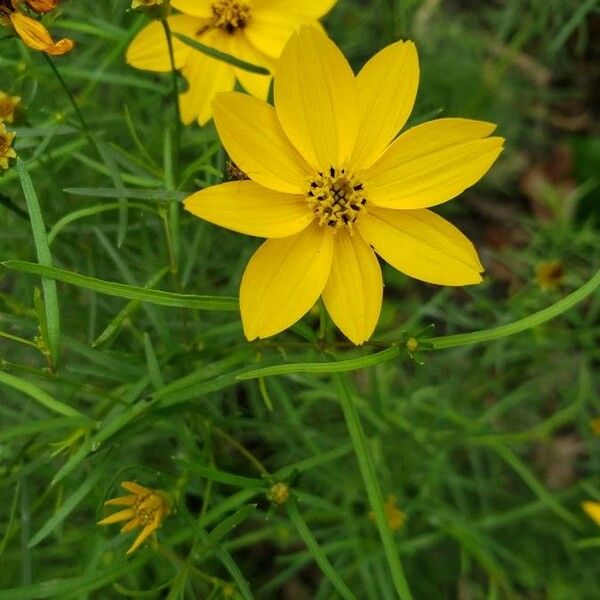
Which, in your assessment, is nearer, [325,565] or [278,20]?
[325,565]

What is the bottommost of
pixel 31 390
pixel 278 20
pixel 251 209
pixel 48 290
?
pixel 31 390

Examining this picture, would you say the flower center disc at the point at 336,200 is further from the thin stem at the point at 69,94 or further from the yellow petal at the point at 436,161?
the thin stem at the point at 69,94

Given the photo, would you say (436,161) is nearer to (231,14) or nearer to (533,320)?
(533,320)

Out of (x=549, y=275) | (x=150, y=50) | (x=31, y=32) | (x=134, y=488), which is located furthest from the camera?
(x=549, y=275)

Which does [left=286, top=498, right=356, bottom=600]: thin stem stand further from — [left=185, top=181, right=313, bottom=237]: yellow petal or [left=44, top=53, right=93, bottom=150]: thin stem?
[left=44, top=53, right=93, bottom=150]: thin stem

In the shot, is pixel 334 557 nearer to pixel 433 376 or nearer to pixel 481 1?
pixel 433 376

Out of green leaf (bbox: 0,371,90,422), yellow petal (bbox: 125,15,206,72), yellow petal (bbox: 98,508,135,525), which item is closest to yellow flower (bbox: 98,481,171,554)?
yellow petal (bbox: 98,508,135,525)

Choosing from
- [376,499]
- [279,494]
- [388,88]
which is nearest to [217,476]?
[279,494]

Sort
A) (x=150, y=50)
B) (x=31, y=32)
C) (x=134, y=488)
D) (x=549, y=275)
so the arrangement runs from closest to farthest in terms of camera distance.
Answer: (x=31, y=32) → (x=134, y=488) → (x=150, y=50) → (x=549, y=275)

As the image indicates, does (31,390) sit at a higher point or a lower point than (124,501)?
higher
